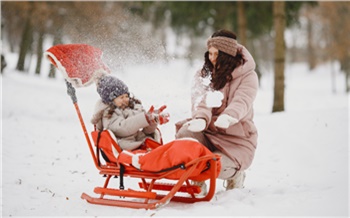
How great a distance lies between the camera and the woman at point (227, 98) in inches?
179

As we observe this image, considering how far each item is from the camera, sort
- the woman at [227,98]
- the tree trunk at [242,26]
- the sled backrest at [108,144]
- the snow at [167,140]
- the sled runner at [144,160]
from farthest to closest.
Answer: the tree trunk at [242,26] → the woman at [227,98] → the sled backrest at [108,144] → the snow at [167,140] → the sled runner at [144,160]

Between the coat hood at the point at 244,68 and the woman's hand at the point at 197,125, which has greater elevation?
the coat hood at the point at 244,68

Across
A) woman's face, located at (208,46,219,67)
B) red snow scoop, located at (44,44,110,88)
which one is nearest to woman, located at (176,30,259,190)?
woman's face, located at (208,46,219,67)

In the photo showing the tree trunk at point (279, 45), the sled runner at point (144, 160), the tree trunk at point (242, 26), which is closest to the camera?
the sled runner at point (144, 160)

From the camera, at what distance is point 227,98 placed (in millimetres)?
4664

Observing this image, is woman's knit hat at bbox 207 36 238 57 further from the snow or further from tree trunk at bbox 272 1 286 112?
tree trunk at bbox 272 1 286 112

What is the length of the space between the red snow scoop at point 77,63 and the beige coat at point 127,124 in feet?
1.20

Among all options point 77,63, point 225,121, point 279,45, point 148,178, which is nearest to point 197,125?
point 225,121

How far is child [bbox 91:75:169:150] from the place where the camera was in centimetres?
450

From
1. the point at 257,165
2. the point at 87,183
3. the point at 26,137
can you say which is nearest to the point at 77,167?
the point at 87,183

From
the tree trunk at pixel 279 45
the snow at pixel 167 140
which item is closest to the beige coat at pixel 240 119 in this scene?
the snow at pixel 167 140

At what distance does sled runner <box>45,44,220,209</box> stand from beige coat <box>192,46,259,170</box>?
41cm

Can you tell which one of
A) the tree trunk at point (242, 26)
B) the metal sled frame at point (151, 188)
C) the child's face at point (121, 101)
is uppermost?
the tree trunk at point (242, 26)

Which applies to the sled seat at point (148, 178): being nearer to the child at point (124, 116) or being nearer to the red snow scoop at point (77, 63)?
the child at point (124, 116)
